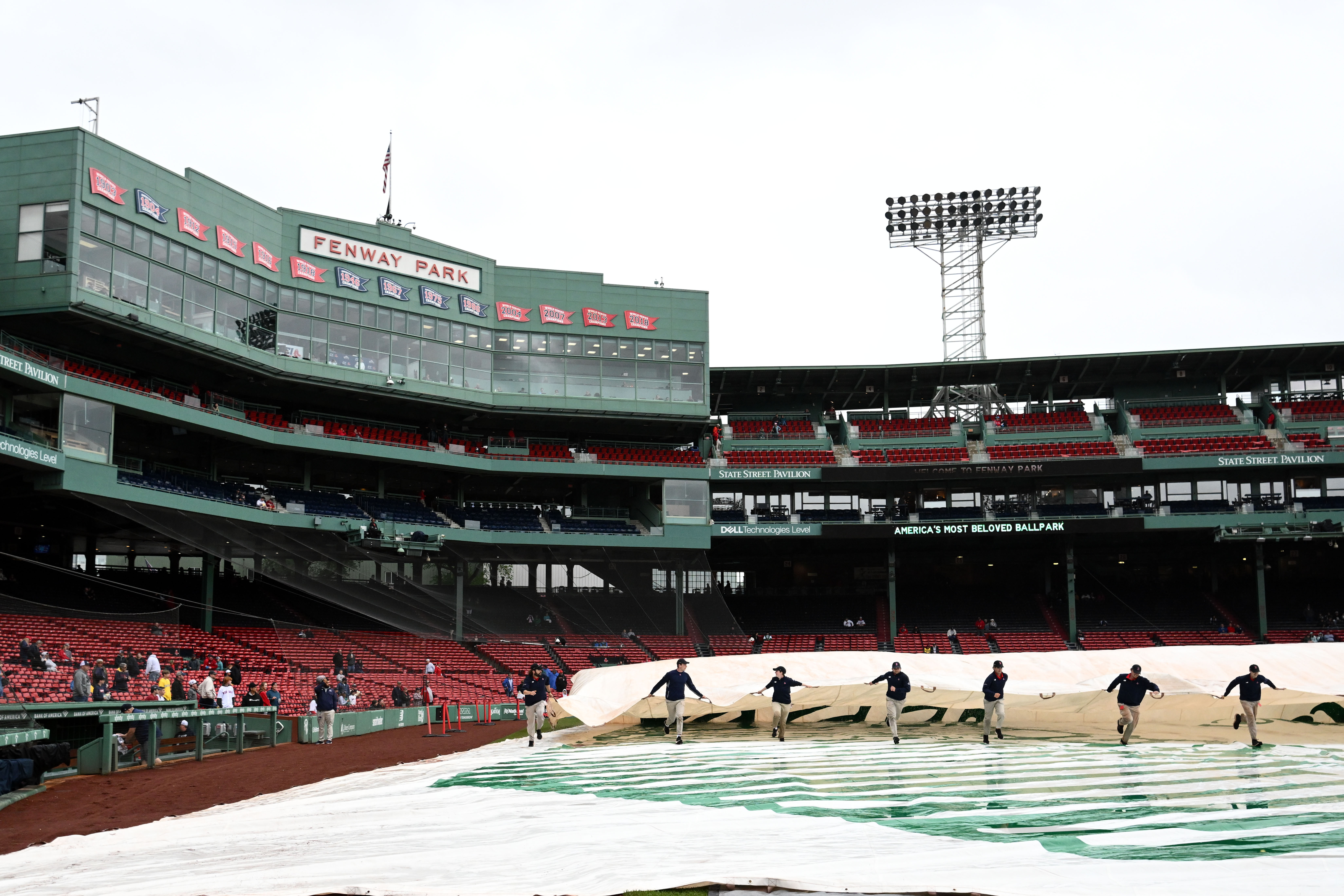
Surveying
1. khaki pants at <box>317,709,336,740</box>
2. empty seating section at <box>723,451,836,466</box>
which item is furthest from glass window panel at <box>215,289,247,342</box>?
empty seating section at <box>723,451,836,466</box>

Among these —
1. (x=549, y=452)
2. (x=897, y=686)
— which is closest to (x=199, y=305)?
(x=549, y=452)

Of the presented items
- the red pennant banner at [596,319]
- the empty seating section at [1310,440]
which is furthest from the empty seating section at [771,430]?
the empty seating section at [1310,440]

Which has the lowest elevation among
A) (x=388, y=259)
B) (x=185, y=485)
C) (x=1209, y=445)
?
(x=185, y=485)

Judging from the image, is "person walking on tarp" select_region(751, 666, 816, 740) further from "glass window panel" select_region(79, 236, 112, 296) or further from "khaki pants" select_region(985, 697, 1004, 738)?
"glass window panel" select_region(79, 236, 112, 296)

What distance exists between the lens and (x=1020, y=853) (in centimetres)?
953

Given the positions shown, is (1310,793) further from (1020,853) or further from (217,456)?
(217,456)

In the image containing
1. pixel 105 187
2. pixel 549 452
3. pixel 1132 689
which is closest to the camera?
pixel 1132 689

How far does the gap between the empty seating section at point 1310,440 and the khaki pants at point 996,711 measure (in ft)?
149

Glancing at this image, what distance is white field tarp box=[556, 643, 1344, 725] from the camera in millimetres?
22812

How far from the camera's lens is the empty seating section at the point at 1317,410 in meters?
61.1

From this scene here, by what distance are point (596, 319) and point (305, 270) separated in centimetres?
1460

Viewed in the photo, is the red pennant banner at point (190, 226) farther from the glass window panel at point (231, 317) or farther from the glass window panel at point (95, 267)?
the glass window panel at point (95, 267)

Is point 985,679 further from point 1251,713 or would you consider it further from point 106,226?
point 106,226

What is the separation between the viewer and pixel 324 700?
93.7ft
